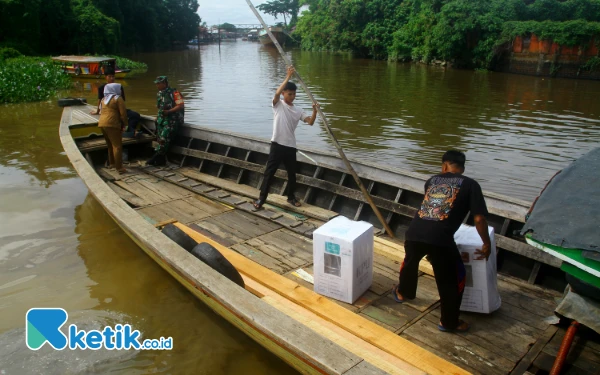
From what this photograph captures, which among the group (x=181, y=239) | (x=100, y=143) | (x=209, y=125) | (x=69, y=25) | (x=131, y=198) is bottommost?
(x=209, y=125)

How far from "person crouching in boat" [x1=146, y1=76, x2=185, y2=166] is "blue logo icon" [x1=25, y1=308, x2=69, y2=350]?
361 centimetres

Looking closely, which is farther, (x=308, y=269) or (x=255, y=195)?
(x=255, y=195)

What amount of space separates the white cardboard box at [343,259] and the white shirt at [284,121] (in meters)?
1.89

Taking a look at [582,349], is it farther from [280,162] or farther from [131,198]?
[131,198]

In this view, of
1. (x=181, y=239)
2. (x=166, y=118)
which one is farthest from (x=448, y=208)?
(x=166, y=118)

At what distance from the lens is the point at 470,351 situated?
123 inches

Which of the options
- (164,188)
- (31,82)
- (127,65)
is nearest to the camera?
(164,188)

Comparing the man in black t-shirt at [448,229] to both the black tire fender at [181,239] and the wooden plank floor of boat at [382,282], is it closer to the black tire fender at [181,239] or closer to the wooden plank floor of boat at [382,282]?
the wooden plank floor of boat at [382,282]

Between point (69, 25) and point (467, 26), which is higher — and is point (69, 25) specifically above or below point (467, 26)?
above

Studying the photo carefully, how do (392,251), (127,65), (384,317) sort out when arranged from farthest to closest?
(127,65)
(392,251)
(384,317)

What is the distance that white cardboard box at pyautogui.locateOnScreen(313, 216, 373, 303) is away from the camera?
352cm

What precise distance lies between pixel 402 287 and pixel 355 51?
159 feet

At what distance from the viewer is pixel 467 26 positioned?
32031 millimetres

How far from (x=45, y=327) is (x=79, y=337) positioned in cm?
46
